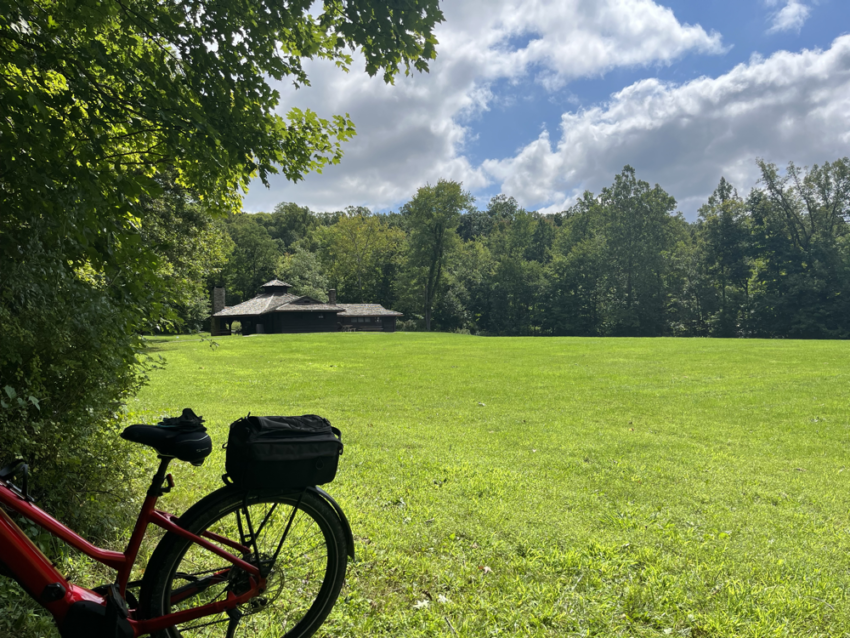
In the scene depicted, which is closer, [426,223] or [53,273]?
[53,273]

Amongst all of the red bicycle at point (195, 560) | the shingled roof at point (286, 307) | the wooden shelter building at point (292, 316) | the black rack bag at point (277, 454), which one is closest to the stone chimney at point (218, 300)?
the wooden shelter building at point (292, 316)

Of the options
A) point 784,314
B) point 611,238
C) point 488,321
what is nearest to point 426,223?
point 488,321

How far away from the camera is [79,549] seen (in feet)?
6.93

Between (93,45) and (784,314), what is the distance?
6085cm

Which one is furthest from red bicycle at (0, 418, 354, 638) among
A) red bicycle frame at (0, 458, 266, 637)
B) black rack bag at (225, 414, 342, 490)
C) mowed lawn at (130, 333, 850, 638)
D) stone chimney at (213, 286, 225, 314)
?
stone chimney at (213, 286, 225, 314)

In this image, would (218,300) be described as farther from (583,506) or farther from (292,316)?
(583,506)

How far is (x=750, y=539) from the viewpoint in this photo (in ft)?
13.3

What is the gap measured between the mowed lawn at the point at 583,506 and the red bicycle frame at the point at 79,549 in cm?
79

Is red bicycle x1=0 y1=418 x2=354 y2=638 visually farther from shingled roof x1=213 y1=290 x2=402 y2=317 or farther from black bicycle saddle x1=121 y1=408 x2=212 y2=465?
shingled roof x1=213 y1=290 x2=402 y2=317

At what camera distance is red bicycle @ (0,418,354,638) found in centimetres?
203

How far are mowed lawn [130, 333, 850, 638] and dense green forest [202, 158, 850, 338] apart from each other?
43.2m

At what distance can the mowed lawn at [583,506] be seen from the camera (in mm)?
2990

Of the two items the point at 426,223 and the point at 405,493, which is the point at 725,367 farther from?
the point at 426,223

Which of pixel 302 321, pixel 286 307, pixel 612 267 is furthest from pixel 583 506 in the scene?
pixel 612 267
